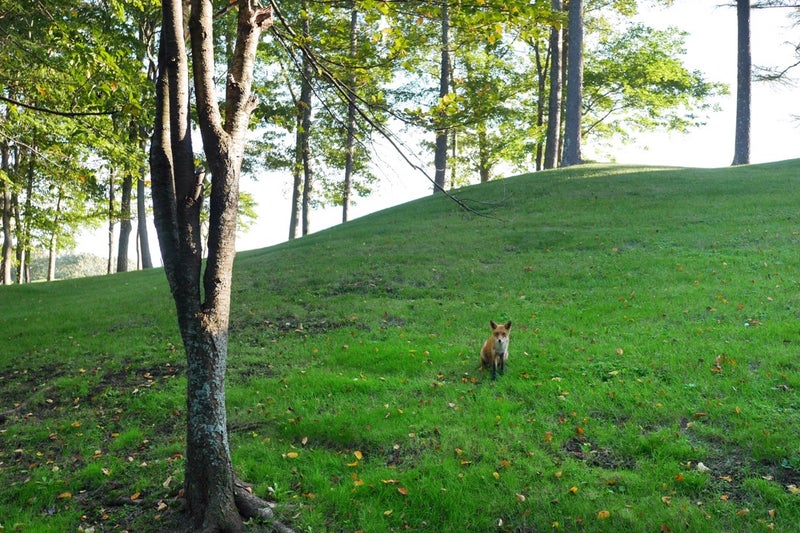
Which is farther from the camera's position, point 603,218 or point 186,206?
point 603,218

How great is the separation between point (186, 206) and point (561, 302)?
356 inches

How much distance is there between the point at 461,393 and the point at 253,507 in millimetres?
3553

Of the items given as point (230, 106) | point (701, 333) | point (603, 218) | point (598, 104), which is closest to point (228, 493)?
point (230, 106)

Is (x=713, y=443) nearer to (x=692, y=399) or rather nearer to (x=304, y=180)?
(x=692, y=399)

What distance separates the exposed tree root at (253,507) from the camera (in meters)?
5.52

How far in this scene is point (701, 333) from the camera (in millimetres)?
9383

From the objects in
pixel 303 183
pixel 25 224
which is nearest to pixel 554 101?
pixel 303 183


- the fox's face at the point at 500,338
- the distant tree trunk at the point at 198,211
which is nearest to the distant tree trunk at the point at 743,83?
the fox's face at the point at 500,338

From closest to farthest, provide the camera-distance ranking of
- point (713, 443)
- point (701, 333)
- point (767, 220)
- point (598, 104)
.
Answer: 1. point (713, 443)
2. point (701, 333)
3. point (767, 220)
4. point (598, 104)

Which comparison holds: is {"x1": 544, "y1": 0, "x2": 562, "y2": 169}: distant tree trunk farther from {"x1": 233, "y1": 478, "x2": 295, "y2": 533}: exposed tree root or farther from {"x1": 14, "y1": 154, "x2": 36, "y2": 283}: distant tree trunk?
{"x1": 14, "y1": 154, "x2": 36, "y2": 283}: distant tree trunk

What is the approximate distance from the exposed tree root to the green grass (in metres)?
0.16

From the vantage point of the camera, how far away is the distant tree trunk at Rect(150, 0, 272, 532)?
5188mm

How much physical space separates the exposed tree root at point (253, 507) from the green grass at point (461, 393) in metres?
0.16

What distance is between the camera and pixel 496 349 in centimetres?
832
